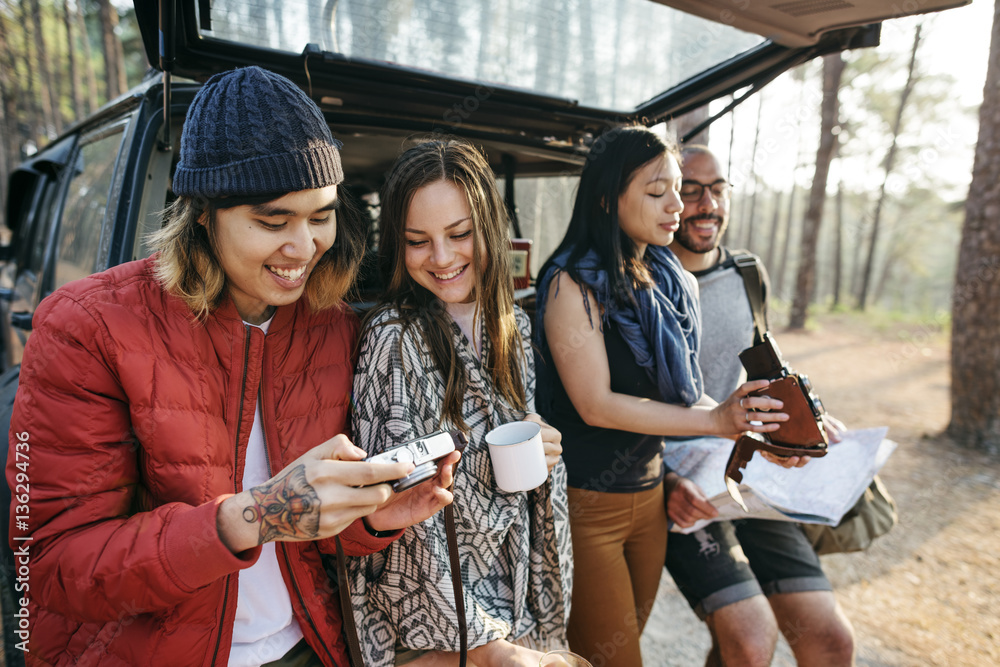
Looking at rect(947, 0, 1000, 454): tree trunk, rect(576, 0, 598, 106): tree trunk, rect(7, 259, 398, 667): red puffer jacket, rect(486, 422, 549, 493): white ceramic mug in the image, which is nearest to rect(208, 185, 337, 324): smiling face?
rect(7, 259, 398, 667): red puffer jacket

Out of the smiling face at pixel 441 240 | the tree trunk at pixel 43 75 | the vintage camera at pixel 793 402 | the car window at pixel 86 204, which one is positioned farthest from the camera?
the tree trunk at pixel 43 75

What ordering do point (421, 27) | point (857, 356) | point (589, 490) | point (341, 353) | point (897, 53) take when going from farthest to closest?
1. point (897, 53)
2. point (857, 356)
3. point (421, 27)
4. point (589, 490)
5. point (341, 353)

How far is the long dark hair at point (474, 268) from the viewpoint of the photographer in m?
1.66

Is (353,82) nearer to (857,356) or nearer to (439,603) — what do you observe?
(439,603)

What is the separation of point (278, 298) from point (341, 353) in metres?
0.28

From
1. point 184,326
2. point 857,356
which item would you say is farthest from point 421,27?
point 857,356

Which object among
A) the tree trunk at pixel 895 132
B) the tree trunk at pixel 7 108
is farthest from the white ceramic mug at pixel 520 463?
the tree trunk at pixel 7 108

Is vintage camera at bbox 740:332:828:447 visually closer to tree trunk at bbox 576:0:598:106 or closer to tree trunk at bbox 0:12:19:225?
tree trunk at bbox 576:0:598:106

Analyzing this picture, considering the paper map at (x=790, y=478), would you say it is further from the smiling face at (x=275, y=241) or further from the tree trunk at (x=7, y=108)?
the tree trunk at (x=7, y=108)

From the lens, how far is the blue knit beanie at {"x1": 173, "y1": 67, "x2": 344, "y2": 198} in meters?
1.25

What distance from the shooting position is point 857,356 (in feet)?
40.0

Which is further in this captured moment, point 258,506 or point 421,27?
point 421,27

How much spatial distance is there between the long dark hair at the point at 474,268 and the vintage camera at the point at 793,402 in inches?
33.3

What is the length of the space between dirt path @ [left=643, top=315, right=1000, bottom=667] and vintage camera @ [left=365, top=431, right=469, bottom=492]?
2.45 metres
